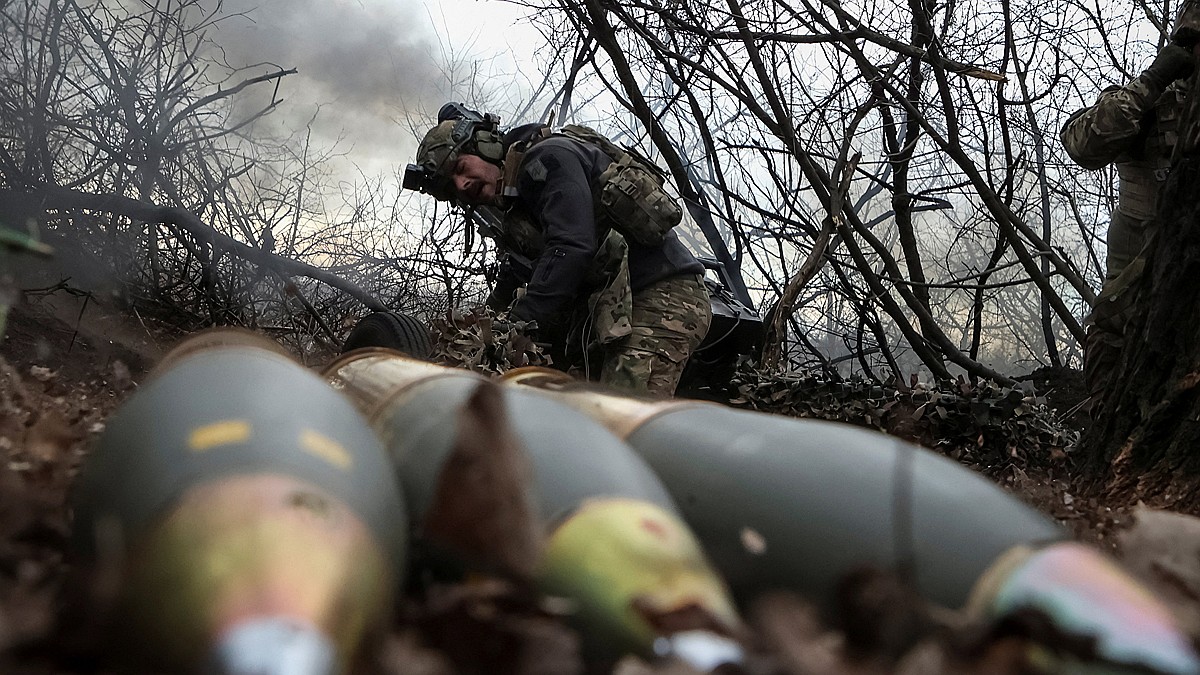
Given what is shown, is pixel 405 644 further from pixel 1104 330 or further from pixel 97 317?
pixel 97 317

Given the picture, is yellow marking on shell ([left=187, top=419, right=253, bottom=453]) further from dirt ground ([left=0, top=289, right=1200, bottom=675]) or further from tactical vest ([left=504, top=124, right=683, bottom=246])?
tactical vest ([left=504, top=124, right=683, bottom=246])

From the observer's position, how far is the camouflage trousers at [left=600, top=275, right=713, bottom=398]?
12.6 feet

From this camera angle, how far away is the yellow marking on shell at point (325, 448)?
730mm

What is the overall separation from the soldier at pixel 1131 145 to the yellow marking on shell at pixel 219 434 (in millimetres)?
2814

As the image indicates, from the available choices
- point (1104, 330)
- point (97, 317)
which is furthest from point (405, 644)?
point (97, 317)

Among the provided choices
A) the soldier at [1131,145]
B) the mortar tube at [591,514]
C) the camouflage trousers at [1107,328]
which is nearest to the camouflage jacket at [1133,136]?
the soldier at [1131,145]

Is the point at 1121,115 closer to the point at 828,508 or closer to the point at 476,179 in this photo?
the point at 476,179

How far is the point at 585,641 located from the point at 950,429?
3.45 metres

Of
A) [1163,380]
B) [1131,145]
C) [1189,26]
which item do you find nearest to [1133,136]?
[1131,145]

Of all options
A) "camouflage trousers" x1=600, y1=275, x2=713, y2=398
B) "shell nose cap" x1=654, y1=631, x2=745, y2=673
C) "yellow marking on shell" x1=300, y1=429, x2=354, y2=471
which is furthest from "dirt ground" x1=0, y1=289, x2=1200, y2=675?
"camouflage trousers" x1=600, y1=275, x2=713, y2=398

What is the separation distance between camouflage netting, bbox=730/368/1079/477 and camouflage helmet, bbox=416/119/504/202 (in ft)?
5.08

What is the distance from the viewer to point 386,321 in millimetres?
3480

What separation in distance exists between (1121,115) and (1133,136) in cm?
11

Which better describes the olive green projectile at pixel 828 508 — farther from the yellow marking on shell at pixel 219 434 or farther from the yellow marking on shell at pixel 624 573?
the yellow marking on shell at pixel 219 434
